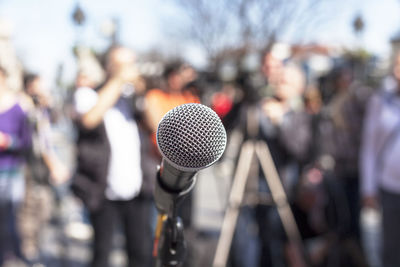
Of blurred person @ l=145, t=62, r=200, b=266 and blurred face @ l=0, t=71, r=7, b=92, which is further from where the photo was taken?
blurred face @ l=0, t=71, r=7, b=92

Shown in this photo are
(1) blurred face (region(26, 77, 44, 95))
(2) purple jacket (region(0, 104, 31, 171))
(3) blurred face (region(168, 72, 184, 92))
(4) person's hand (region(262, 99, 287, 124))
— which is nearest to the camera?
(2) purple jacket (region(0, 104, 31, 171))

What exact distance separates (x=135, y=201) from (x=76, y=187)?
425mm

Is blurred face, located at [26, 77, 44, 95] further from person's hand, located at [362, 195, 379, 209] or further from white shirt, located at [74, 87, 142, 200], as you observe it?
person's hand, located at [362, 195, 379, 209]

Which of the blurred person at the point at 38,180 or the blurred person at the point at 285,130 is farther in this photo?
the blurred person at the point at 38,180

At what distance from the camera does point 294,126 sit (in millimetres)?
3549

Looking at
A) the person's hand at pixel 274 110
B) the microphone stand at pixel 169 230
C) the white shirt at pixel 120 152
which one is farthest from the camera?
the person's hand at pixel 274 110

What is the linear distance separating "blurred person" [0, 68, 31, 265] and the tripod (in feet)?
5.43

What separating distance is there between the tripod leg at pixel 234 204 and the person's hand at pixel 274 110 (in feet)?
1.28

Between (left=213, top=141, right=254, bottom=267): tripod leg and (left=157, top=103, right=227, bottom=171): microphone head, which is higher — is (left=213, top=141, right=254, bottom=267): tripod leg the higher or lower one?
the lower one

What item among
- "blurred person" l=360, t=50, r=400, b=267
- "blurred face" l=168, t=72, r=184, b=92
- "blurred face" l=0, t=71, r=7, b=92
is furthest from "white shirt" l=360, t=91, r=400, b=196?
"blurred face" l=0, t=71, r=7, b=92

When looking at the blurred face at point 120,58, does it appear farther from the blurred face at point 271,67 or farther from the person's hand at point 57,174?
the person's hand at point 57,174

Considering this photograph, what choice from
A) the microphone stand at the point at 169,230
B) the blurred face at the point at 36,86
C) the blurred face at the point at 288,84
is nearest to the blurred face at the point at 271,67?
the blurred face at the point at 288,84

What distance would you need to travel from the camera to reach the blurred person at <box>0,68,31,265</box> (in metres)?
3.25

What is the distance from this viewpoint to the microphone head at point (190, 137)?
3.28ft
